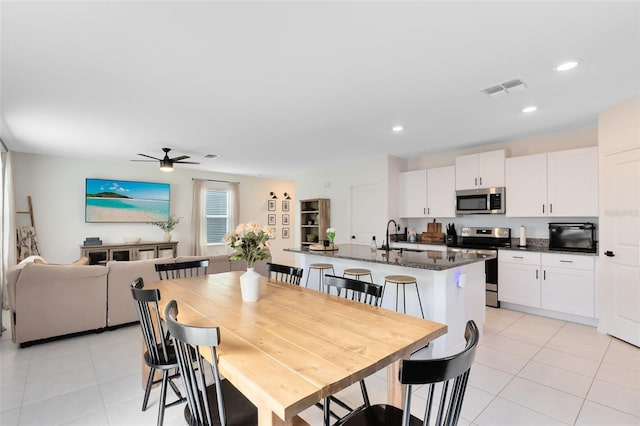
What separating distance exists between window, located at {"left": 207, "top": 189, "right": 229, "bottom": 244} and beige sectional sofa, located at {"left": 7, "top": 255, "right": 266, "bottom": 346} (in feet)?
13.4

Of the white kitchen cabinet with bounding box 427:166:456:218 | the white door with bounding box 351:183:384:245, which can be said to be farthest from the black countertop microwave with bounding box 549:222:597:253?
the white door with bounding box 351:183:384:245

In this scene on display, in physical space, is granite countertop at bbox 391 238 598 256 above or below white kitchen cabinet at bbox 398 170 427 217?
below

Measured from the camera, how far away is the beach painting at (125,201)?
6.24 meters

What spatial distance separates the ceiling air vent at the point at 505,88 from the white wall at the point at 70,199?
640cm

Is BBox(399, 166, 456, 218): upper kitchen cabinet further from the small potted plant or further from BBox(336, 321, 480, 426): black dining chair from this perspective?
the small potted plant

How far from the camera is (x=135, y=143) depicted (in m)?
4.79

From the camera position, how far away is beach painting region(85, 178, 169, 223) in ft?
20.5

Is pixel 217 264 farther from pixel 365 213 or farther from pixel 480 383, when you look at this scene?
pixel 480 383

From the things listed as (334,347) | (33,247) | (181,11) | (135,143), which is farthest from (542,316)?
(33,247)

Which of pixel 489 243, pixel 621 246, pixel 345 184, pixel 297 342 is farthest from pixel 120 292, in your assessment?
pixel 621 246

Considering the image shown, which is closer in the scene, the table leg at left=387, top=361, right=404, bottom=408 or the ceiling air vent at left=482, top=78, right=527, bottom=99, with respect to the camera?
the table leg at left=387, top=361, right=404, bottom=408

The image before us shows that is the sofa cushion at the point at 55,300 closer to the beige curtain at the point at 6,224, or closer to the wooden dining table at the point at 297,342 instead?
the beige curtain at the point at 6,224

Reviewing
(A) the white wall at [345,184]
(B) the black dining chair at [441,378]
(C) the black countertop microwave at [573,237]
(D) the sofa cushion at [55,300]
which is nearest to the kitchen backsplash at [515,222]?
(C) the black countertop microwave at [573,237]

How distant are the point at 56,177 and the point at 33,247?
1.37 m
